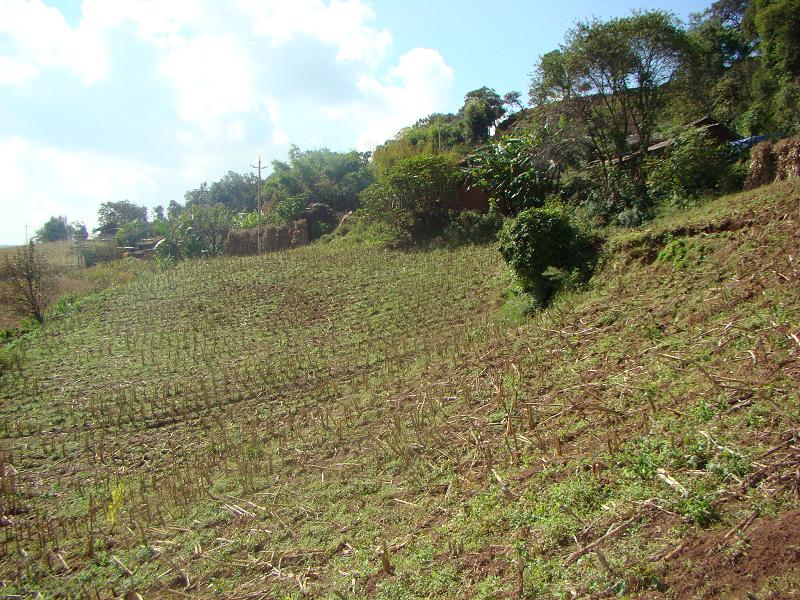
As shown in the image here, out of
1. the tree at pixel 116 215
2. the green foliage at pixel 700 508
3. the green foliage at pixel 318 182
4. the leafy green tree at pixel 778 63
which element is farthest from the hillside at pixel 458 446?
the tree at pixel 116 215

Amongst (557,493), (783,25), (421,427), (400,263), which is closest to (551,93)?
(400,263)

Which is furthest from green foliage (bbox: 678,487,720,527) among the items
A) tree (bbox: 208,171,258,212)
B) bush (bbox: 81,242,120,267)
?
tree (bbox: 208,171,258,212)

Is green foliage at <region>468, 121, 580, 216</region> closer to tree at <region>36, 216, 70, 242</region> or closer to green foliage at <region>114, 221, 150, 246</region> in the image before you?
green foliage at <region>114, 221, 150, 246</region>

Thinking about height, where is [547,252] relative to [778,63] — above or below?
below

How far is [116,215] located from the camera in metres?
61.2

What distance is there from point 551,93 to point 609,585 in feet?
48.1

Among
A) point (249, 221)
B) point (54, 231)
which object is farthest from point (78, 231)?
point (249, 221)

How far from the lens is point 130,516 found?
7.00 metres

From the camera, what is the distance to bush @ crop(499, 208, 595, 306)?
11.7 metres

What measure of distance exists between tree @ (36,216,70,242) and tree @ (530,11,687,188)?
215 feet

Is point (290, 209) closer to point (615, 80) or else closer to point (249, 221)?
point (249, 221)

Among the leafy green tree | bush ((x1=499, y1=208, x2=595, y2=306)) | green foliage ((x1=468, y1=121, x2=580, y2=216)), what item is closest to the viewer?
bush ((x1=499, y1=208, x2=595, y2=306))

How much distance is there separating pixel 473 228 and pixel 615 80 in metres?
6.47

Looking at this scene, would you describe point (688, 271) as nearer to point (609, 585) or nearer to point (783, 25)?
point (609, 585)
